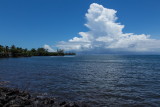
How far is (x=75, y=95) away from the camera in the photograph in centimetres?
1686

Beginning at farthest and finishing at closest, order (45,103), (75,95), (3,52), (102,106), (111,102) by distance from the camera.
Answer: (3,52) < (75,95) < (111,102) < (102,106) < (45,103)

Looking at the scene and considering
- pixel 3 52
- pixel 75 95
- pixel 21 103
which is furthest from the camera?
pixel 3 52

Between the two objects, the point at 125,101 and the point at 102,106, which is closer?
the point at 102,106

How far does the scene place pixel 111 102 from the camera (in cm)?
1442

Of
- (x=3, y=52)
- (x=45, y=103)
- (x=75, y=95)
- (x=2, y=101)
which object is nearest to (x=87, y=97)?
(x=75, y=95)

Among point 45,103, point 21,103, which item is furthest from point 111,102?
point 21,103

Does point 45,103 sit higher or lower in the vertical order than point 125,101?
higher

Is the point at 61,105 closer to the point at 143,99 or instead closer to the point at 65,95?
the point at 65,95

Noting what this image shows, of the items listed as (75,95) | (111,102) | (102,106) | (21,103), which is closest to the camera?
(21,103)

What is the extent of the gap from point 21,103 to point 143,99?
1207cm

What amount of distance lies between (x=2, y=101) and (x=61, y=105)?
454 cm

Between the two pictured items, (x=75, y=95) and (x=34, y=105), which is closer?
(x=34, y=105)

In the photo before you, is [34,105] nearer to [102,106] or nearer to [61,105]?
[61,105]

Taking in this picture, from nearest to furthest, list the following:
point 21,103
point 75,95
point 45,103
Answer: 1. point 21,103
2. point 45,103
3. point 75,95
